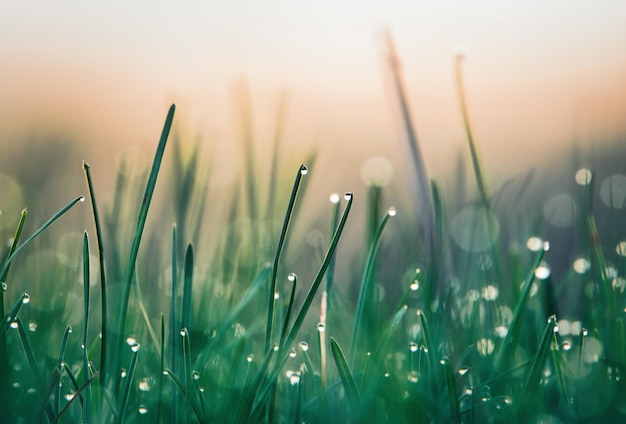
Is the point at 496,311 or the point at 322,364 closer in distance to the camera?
the point at 322,364

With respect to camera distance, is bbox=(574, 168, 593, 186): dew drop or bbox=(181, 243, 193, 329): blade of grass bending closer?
bbox=(181, 243, 193, 329): blade of grass bending

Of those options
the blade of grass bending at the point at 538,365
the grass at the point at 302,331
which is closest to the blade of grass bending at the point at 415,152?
the grass at the point at 302,331

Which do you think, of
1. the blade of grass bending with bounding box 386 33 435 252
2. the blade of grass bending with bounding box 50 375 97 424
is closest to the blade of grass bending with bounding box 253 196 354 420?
the blade of grass bending with bounding box 50 375 97 424

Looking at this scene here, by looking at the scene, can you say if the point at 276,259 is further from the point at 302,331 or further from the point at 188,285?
the point at 302,331

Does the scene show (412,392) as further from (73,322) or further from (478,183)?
(73,322)

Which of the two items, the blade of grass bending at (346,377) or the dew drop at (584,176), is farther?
the dew drop at (584,176)

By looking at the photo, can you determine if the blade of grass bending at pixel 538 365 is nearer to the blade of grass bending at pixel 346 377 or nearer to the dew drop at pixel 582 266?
the blade of grass bending at pixel 346 377

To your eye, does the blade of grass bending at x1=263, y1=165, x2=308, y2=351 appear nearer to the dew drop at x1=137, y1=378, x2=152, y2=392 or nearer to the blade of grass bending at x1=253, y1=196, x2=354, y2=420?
the blade of grass bending at x1=253, y1=196, x2=354, y2=420

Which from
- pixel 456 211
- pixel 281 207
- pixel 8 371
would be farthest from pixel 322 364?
pixel 456 211
